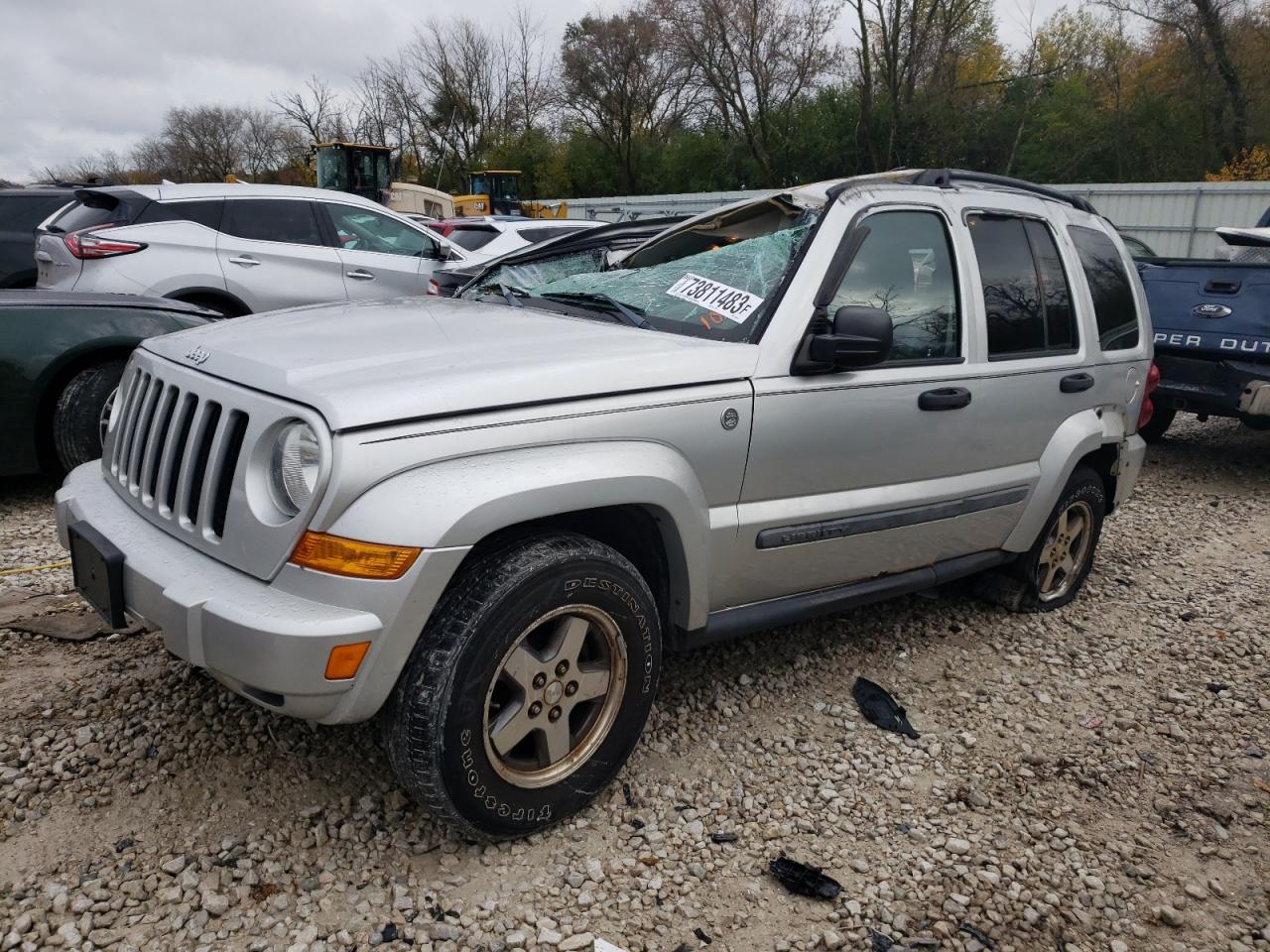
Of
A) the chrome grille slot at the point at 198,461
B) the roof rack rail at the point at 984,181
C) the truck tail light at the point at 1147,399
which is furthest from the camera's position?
the truck tail light at the point at 1147,399

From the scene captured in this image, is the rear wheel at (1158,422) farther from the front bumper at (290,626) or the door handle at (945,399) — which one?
the front bumper at (290,626)

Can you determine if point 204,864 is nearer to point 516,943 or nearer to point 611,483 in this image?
point 516,943

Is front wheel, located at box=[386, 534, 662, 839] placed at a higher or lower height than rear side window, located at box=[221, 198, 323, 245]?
lower

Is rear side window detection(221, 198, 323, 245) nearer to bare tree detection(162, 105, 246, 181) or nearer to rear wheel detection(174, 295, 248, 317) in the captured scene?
rear wheel detection(174, 295, 248, 317)

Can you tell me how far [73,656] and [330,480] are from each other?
2014mm

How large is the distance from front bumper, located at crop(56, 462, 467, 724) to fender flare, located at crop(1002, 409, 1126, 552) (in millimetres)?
2689

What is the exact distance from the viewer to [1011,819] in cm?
294

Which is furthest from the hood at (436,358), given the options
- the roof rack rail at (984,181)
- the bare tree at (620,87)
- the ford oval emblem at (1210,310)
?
the bare tree at (620,87)

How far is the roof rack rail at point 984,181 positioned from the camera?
12.1 feet

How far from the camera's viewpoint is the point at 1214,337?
6.77m

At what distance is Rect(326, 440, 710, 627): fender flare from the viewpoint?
219 centimetres

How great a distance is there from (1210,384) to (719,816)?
570 cm

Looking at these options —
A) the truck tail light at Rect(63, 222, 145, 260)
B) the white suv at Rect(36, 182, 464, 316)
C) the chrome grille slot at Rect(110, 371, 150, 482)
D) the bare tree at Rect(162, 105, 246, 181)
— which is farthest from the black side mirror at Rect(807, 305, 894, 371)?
the bare tree at Rect(162, 105, 246, 181)

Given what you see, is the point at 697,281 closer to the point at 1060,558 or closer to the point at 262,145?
the point at 1060,558
